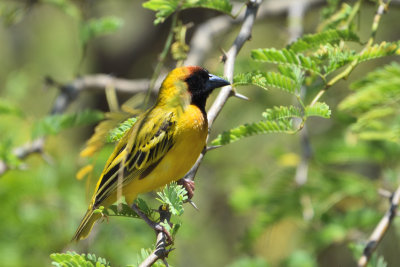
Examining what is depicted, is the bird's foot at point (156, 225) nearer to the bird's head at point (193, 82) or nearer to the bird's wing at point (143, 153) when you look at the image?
the bird's wing at point (143, 153)

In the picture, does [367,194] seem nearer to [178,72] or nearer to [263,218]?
[263,218]

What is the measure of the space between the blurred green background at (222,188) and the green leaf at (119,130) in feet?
2.21

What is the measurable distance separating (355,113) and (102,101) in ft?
15.6

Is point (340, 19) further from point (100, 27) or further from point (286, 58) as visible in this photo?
point (100, 27)

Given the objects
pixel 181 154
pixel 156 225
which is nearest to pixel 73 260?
pixel 156 225

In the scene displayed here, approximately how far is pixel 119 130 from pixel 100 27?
2.01 meters

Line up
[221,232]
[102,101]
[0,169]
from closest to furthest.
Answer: [0,169], [102,101], [221,232]

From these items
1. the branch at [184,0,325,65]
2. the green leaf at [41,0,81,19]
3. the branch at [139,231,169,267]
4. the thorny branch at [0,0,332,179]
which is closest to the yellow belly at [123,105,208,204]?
the branch at [139,231,169,267]

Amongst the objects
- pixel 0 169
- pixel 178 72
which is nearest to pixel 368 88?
pixel 178 72

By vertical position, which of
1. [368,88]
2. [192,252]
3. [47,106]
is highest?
[368,88]

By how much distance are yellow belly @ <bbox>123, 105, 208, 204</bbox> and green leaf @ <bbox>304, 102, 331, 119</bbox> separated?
0.78 m

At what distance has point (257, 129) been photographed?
2.98 metres

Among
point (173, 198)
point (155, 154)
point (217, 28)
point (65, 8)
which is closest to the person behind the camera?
point (173, 198)

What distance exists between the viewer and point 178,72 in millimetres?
3635
